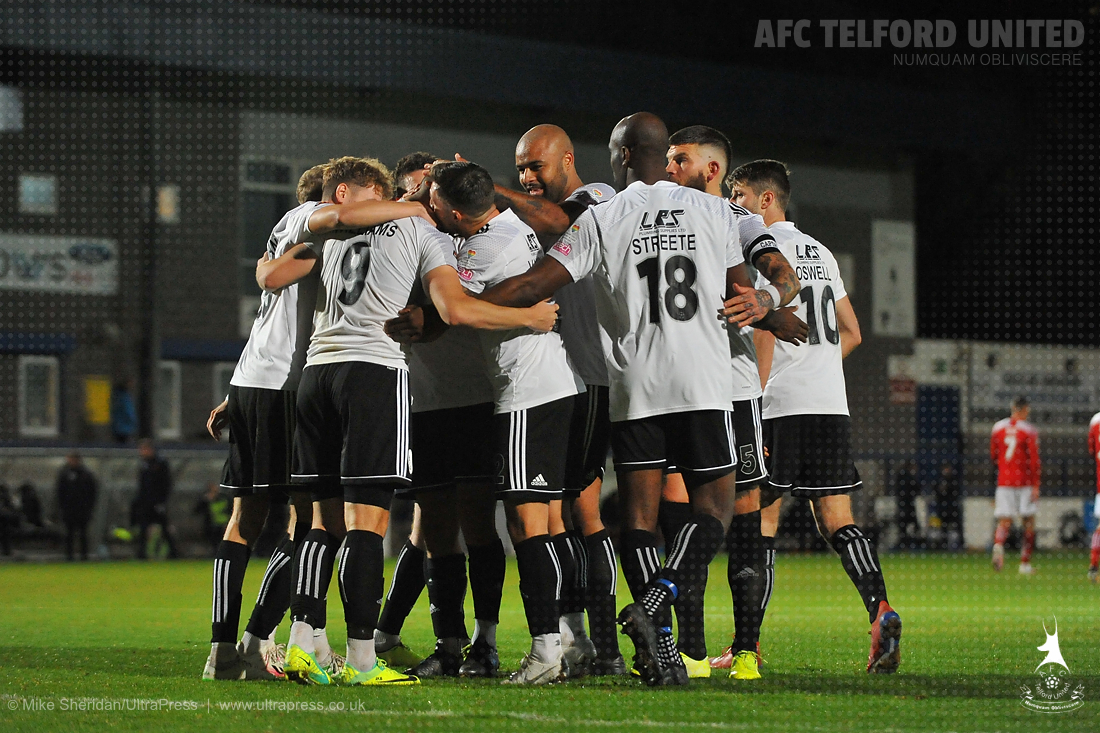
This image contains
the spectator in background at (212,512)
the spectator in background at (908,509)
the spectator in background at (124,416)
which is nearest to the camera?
the spectator in background at (212,512)

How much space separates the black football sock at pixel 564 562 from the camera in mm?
5863

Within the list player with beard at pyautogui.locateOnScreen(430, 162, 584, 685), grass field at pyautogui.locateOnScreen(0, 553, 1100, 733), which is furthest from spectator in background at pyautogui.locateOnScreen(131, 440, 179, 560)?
player with beard at pyautogui.locateOnScreen(430, 162, 584, 685)

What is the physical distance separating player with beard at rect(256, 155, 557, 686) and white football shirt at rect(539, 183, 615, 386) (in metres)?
0.57

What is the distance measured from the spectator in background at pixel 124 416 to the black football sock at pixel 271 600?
1699 centimetres

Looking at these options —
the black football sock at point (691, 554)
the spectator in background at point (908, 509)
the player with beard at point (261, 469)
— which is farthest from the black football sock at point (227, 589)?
the spectator in background at point (908, 509)

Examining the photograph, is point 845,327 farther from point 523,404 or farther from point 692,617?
point 523,404

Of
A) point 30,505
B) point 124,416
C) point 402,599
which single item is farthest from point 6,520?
point 402,599

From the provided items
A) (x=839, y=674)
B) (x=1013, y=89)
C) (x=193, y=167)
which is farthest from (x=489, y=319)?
(x=1013, y=89)

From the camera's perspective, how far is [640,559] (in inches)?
232

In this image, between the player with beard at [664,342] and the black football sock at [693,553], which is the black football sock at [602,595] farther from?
the black football sock at [693,553]

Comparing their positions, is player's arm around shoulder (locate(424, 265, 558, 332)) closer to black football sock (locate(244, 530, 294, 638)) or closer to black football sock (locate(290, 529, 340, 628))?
black football sock (locate(290, 529, 340, 628))

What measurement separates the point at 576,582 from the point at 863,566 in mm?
1342

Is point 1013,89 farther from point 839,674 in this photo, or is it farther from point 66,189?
point 839,674

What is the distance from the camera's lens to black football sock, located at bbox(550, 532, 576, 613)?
19.2 ft
